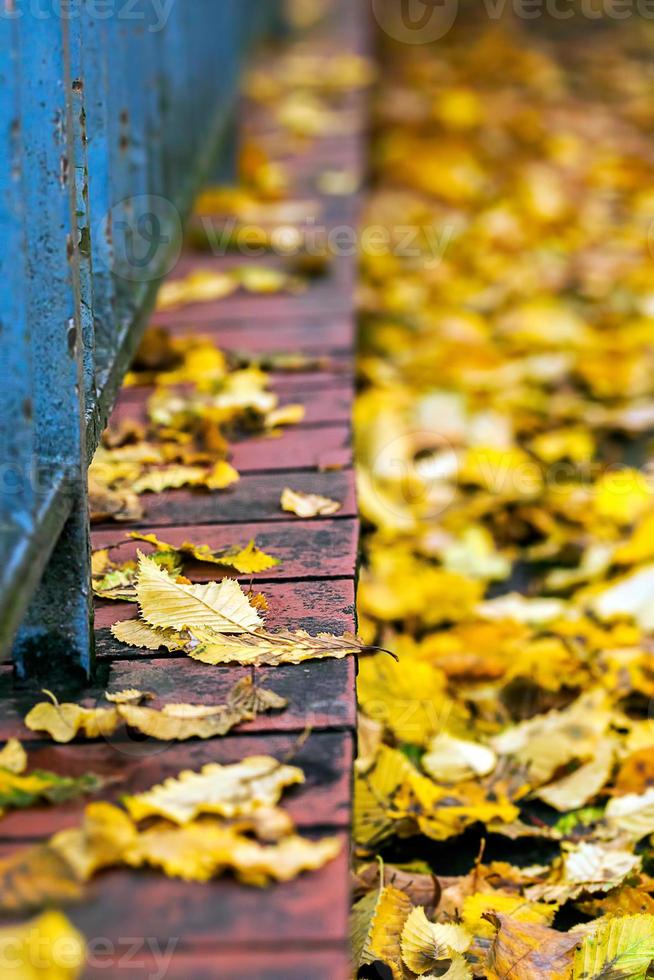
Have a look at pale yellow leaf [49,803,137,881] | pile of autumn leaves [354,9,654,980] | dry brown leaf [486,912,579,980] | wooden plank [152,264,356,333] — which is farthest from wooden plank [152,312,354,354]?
pale yellow leaf [49,803,137,881]

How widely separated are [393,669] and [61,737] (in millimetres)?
732

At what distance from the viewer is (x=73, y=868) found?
1.03 meters

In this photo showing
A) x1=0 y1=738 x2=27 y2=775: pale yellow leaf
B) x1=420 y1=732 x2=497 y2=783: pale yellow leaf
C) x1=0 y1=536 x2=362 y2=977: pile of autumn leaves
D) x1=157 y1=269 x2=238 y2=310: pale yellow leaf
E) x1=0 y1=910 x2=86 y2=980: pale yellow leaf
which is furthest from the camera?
x1=157 y1=269 x2=238 y2=310: pale yellow leaf

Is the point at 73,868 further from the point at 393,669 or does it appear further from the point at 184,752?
the point at 393,669

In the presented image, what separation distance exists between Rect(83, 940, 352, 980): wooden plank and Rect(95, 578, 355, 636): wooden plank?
46cm

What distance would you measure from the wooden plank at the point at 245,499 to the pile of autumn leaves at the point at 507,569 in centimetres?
28

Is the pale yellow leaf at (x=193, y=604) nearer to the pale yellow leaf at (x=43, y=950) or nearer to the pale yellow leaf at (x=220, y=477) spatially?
the pale yellow leaf at (x=220, y=477)

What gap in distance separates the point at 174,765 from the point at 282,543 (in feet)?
1.68

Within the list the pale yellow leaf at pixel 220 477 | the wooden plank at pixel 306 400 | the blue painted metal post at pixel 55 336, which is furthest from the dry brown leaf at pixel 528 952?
the wooden plank at pixel 306 400

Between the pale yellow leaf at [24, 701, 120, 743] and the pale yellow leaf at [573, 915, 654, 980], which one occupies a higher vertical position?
the pale yellow leaf at [24, 701, 120, 743]

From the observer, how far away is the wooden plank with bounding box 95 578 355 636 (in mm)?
1415

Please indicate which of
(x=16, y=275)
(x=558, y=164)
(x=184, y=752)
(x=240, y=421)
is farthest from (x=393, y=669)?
(x=558, y=164)

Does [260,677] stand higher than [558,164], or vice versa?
[260,677]

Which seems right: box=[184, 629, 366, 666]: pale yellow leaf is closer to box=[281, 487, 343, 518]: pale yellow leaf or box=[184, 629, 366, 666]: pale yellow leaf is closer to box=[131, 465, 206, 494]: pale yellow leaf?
box=[281, 487, 343, 518]: pale yellow leaf
